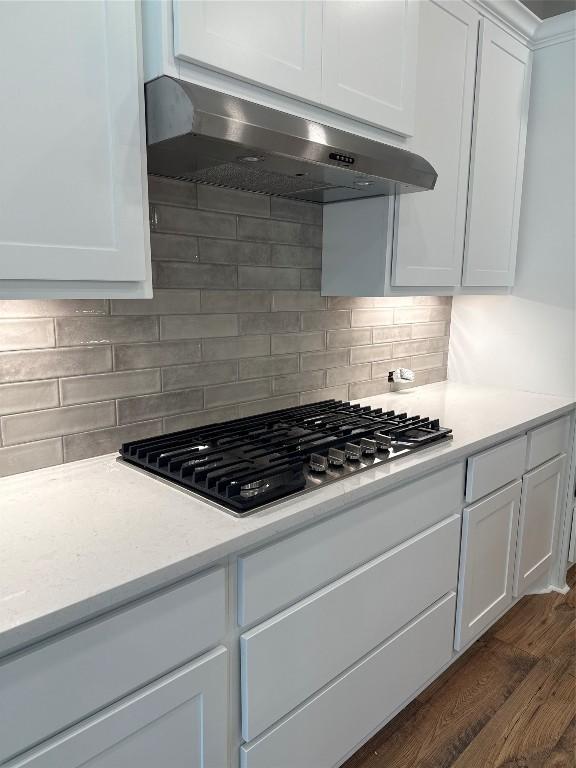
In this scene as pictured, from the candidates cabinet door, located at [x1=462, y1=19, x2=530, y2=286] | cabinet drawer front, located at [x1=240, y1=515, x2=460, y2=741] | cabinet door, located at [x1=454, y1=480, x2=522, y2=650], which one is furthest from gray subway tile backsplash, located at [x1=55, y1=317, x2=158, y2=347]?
cabinet door, located at [x1=462, y1=19, x2=530, y2=286]

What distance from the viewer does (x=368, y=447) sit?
162 centimetres

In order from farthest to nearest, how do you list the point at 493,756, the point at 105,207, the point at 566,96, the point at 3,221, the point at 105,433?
the point at 566,96 → the point at 493,756 → the point at 105,433 → the point at 105,207 → the point at 3,221

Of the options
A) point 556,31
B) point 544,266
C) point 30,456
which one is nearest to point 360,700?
point 30,456

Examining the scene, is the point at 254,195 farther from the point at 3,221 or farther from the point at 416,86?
the point at 3,221

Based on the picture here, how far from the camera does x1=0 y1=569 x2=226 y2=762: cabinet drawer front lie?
0.88 metres

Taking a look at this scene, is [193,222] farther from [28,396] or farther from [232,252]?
[28,396]

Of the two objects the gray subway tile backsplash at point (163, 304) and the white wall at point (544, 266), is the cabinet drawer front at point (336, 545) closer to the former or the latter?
the gray subway tile backsplash at point (163, 304)

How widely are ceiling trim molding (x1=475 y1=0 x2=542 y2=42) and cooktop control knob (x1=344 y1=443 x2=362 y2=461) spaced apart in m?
1.78

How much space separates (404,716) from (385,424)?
103 centimetres

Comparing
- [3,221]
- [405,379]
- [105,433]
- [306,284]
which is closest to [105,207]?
[3,221]

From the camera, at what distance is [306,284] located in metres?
2.16

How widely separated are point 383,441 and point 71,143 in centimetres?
115

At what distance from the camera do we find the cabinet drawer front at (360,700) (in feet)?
4.50

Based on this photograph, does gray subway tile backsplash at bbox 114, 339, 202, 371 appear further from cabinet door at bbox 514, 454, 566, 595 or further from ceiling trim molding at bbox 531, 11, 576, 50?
ceiling trim molding at bbox 531, 11, 576, 50
